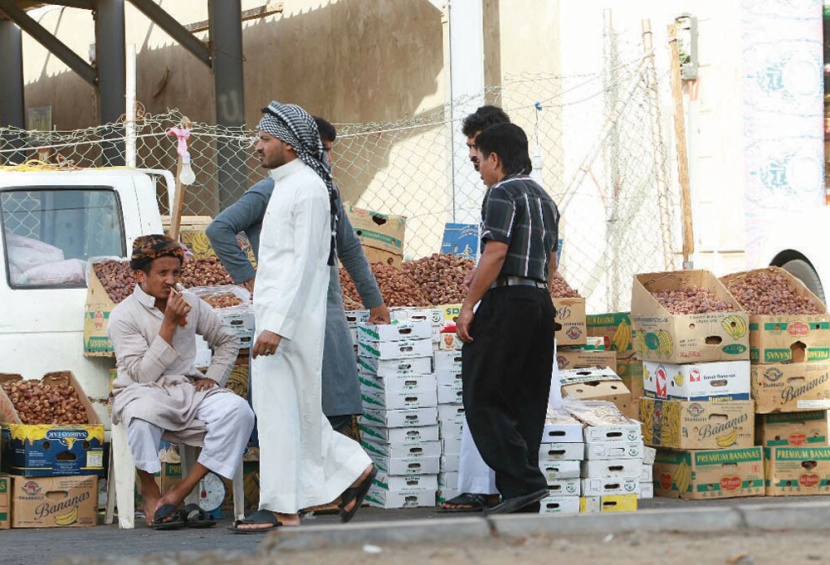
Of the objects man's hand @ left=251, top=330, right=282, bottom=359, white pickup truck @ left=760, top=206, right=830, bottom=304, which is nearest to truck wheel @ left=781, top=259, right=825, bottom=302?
white pickup truck @ left=760, top=206, right=830, bottom=304

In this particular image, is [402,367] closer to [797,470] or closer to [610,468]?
[610,468]

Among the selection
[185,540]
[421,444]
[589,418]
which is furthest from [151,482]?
[589,418]

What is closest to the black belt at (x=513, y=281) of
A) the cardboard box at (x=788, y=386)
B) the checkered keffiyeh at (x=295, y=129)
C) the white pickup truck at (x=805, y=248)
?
the checkered keffiyeh at (x=295, y=129)

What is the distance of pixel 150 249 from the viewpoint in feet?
21.8

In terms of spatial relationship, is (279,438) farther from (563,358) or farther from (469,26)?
(469,26)

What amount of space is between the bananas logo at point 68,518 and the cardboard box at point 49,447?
19 centimetres

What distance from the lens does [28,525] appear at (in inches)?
271

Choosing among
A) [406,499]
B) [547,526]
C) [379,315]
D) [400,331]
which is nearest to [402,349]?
[400,331]

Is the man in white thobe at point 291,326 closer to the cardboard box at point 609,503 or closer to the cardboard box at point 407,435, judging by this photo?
the cardboard box at point 407,435

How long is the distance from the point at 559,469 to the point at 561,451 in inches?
3.5

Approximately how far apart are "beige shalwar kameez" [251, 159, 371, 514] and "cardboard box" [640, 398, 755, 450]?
2.43m

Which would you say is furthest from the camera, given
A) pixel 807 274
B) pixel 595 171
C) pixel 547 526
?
pixel 595 171

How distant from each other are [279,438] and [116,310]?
46.1 inches

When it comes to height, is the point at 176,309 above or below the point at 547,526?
above
